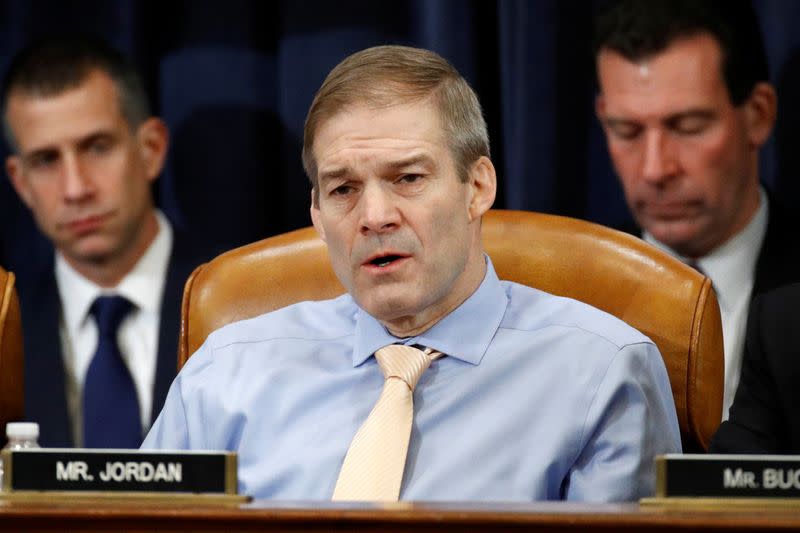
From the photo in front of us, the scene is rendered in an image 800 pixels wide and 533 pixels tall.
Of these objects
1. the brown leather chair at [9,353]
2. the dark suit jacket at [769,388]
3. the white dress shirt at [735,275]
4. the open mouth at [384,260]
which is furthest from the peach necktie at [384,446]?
the white dress shirt at [735,275]

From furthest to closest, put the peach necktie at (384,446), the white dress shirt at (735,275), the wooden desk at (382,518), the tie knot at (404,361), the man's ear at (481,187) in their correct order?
1. the white dress shirt at (735,275)
2. the man's ear at (481,187)
3. the tie knot at (404,361)
4. the peach necktie at (384,446)
5. the wooden desk at (382,518)

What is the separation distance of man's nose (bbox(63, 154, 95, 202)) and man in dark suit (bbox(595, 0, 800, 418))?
1.25m

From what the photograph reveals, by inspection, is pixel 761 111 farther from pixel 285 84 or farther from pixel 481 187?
pixel 285 84

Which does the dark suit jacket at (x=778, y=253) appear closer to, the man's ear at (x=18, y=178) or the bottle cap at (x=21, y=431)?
the bottle cap at (x=21, y=431)

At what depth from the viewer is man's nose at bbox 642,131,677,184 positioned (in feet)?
8.31

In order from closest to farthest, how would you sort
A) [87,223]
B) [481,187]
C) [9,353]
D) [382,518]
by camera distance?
[382,518]
[481,187]
[9,353]
[87,223]

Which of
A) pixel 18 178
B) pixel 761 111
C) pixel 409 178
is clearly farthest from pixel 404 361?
pixel 18 178

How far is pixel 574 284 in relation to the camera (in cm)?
196

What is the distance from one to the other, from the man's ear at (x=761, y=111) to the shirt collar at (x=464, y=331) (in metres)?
0.86

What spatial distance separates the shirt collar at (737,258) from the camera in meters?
2.50

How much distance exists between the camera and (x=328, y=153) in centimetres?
189

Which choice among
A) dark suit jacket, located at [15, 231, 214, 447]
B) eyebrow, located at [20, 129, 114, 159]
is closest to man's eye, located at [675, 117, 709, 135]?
dark suit jacket, located at [15, 231, 214, 447]

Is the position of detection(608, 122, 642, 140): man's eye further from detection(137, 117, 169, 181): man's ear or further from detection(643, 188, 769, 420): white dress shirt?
detection(137, 117, 169, 181): man's ear

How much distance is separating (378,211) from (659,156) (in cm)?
93
